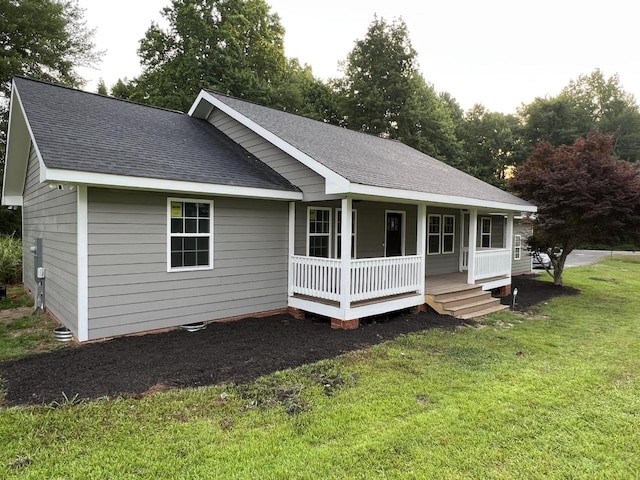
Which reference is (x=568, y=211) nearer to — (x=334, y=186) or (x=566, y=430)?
(x=334, y=186)

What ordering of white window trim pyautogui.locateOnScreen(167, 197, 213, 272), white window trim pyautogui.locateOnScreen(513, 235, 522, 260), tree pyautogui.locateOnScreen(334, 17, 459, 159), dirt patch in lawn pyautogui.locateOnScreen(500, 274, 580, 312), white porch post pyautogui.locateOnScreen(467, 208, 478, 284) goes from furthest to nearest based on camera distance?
tree pyautogui.locateOnScreen(334, 17, 459, 159), white window trim pyautogui.locateOnScreen(513, 235, 522, 260), dirt patch in lawn pyautogui.locateOnScreen(500, 274, 580, 312), white porch post pyautogui.locateOnScreen(467, 208, 478, 284), white window trim pyautogui.locateOnScreen(167, 197, 213, 272)

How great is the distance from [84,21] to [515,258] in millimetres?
26725

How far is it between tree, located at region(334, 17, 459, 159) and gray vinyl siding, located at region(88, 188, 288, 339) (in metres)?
→ 21.7

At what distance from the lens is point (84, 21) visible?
2223cm

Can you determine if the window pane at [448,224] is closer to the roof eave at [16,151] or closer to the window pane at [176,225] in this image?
the window pane at [176,225]

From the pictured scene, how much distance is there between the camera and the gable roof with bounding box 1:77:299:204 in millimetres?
5523

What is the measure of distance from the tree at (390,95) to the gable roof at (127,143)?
66.0 ft

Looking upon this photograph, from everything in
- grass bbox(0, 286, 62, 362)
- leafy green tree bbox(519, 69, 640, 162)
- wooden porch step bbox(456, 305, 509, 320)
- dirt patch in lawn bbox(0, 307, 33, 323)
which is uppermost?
leafy green tree bbox(519, 69, 640, 162)

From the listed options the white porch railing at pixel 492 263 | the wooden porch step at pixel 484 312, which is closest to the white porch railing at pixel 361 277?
the wooden porch step at pixel 484 312

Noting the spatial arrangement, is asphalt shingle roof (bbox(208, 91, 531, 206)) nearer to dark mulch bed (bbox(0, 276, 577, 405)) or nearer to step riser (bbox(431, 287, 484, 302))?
step riser (bbox(431, 287, 484, 302))

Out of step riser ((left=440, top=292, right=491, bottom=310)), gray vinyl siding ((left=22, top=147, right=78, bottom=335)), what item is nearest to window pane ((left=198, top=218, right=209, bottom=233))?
gray vinyl siding ((left=22, top=147, right=78, bottom=335))

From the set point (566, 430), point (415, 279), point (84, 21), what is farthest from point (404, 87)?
point (566, 430)

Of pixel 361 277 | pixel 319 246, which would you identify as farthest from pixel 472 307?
pixel 319 246

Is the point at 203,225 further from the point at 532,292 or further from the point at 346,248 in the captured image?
the point at 532,292
